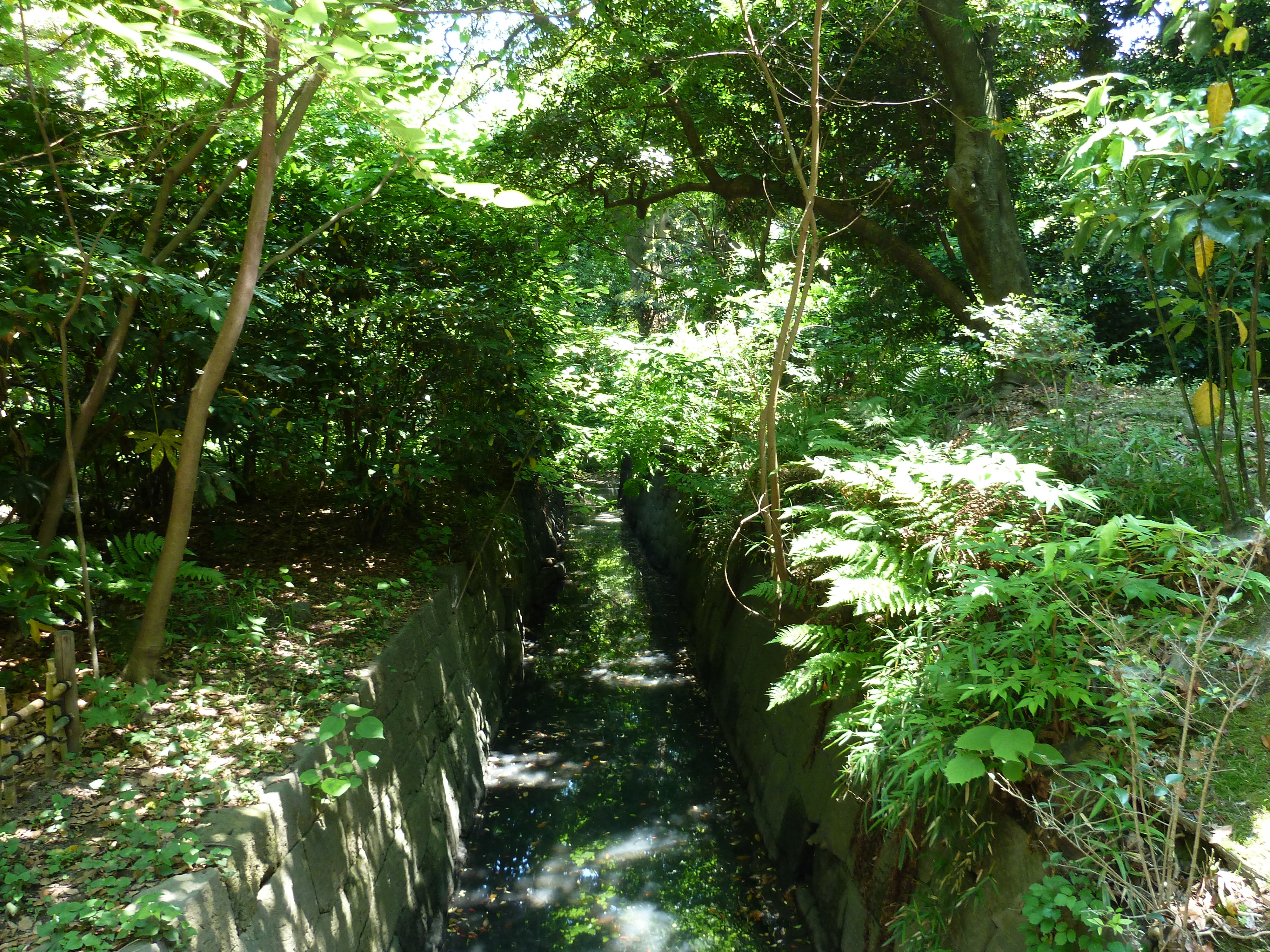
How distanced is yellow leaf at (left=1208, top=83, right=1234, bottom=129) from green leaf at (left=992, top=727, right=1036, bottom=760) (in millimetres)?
2296

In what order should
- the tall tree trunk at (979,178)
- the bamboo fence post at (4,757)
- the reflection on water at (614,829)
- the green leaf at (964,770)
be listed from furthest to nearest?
the tall tree trunk at (979,178) < the reflection on water at (614,829) < the bamboo fence post at (4,757) < the green leaf at (964,770)

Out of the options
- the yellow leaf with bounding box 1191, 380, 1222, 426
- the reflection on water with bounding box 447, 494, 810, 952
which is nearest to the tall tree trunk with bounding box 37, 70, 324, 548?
the reflection on water with bounding box 447, 494, 810, 952

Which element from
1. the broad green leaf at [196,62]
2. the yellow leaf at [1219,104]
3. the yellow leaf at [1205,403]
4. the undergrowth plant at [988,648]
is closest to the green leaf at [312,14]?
the broad green leaf at [196,62]

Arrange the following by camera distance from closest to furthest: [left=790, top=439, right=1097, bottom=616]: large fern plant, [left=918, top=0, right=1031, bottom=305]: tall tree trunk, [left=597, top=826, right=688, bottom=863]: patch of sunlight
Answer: [left=790, top=439, right=1097, bottom=616]: large fern plant < [left=597, top=826, right=688, bottom=863]: patch of sunlight < [left=918, top=0, right=1031, bottom=305]: tall tree trunk

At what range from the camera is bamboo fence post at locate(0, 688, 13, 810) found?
2633mm

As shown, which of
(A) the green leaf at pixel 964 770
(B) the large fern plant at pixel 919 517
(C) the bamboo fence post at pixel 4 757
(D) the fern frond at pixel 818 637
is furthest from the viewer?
(D) the fern frond at pixel 818 637

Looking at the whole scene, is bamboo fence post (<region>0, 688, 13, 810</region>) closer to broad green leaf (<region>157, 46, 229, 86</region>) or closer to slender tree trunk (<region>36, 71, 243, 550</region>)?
slender tree trunk (<region>36, 71, 243, 550</region>)

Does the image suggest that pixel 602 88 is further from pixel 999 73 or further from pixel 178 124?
pixel 178 124

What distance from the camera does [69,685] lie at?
303cm

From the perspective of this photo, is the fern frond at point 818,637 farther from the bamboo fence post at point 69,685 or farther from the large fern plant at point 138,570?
the bamboo fence post at point 69,685

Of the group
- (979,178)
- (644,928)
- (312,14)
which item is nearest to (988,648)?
(644,928)

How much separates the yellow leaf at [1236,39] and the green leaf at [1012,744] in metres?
2.81

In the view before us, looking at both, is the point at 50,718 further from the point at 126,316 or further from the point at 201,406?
the point at 126,316

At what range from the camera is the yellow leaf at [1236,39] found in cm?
301
